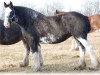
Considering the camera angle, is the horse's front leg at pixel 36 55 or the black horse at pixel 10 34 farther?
the black horse at pixel 10 34

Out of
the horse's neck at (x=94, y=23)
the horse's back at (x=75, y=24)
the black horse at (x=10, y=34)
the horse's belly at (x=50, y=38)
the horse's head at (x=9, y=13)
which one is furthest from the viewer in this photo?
the horse's neck at (x=94, y=23)

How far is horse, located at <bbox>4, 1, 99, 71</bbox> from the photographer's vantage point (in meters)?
12.2

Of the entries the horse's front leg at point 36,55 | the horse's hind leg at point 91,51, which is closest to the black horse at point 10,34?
Result: the horse's front leg at point 36,55

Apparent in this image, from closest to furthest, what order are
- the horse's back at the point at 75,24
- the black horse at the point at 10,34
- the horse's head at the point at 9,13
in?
the horse's head at the point at 9,13 < the horse's back at the point at 75,24 < the black horse at the point at 10,34

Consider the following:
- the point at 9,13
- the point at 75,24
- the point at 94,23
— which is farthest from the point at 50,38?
the point at 94,23

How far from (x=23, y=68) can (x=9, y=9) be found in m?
2.51

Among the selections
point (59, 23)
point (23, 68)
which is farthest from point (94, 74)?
point (23, 68)

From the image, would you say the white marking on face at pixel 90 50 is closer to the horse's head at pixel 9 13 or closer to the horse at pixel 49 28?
the horse at pixel 49 28

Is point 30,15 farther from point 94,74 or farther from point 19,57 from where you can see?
point 19,57

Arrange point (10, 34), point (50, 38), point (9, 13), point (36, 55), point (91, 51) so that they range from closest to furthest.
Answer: point (9, 13)
point (91, 51)
point (50, 38)
point (36, 55)
point (10, 34)

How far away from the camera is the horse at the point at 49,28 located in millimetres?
12164

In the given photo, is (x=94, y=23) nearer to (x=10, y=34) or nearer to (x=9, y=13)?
(x=10, y=34)

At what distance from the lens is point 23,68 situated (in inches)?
521

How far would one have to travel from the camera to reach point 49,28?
40.7ft
